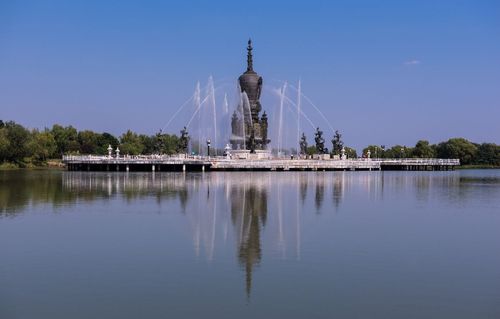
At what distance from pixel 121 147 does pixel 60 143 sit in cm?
1452

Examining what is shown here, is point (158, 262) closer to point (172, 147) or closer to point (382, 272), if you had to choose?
point (382, 272)

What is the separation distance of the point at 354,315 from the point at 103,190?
133 ft

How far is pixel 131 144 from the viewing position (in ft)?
529

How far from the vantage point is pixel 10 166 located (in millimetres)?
118188

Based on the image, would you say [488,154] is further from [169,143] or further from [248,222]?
[248,222]

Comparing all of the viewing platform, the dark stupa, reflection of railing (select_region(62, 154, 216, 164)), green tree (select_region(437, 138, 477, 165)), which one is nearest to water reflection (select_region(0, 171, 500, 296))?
reflection of railing (select_region(62, 154, 216, 164))

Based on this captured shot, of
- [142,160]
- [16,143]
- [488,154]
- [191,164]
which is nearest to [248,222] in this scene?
[142,160]

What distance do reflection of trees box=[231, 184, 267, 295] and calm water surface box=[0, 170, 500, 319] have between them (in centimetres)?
8

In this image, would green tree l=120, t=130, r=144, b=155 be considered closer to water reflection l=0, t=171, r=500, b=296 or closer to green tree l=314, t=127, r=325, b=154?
green tree l=314, t=127, r=325, b=154

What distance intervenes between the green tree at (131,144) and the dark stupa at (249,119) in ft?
135

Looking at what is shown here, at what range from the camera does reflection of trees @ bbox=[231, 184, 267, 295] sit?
2078 centimetres

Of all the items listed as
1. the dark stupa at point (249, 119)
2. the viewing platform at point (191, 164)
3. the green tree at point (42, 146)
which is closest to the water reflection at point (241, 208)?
the viewing platform at point (191, 164)

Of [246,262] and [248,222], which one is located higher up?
[248,222]

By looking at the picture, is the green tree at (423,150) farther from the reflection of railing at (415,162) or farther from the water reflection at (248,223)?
the water reflection at (248,223)
